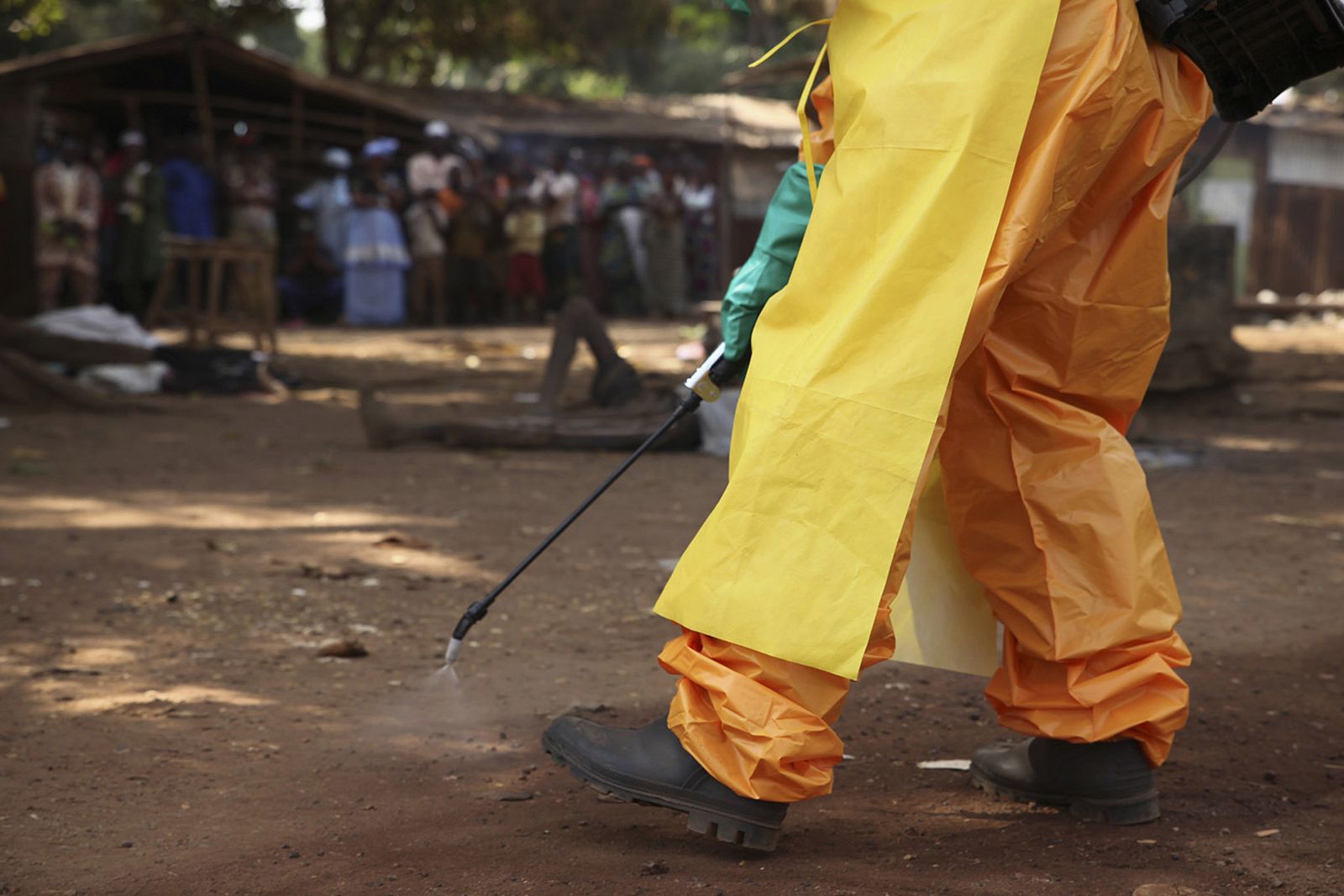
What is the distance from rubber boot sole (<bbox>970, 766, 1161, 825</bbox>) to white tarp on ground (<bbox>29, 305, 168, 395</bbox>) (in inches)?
311

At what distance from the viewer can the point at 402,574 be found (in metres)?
4.30

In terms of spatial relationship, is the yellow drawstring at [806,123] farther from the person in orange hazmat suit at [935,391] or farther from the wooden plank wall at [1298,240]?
the wooden plank wall at [1298,240]

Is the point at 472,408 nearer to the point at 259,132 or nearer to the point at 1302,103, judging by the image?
the point at 259,132

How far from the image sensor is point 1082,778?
239cm

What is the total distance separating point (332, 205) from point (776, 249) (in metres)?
15.4

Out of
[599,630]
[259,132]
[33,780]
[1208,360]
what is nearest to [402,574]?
[599,630]

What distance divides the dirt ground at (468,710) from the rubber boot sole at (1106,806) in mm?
32

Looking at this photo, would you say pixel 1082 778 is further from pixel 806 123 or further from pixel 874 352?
pixel 806 123

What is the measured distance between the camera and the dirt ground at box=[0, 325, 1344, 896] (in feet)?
7.11

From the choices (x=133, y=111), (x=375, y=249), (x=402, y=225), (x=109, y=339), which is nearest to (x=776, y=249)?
(x=109, y=339)

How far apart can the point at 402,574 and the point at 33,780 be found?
6.05 feet

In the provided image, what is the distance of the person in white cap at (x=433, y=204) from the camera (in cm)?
1664

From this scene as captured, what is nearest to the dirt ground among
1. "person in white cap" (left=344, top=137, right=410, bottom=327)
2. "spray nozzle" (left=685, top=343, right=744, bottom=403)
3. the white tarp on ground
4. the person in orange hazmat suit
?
the person in orange hazmat suit

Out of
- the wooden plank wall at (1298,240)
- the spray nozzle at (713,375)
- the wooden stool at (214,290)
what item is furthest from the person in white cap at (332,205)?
the spray nozzle at (713,375)
